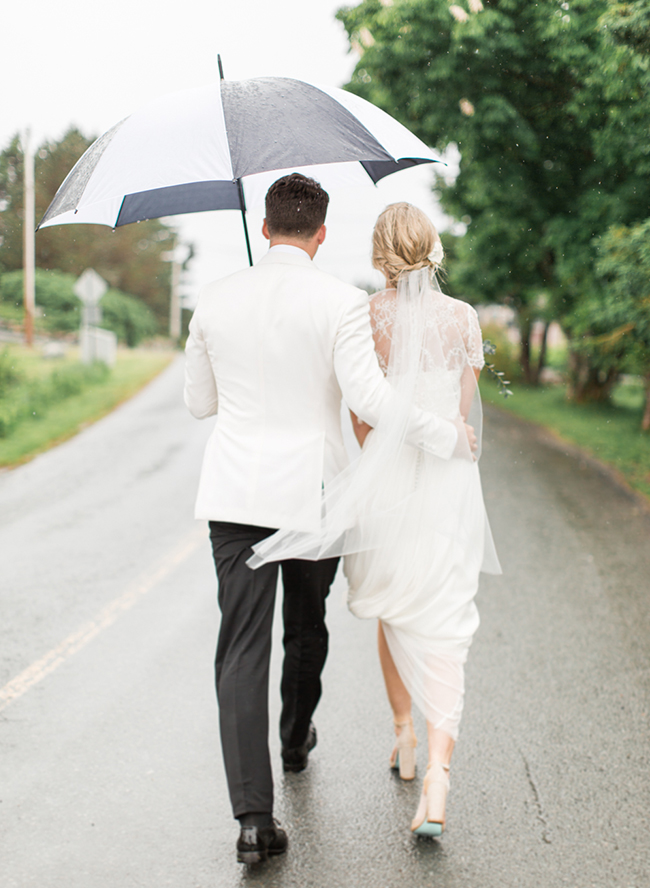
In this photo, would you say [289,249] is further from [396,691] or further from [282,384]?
[396,691]

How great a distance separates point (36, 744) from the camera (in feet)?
11.1

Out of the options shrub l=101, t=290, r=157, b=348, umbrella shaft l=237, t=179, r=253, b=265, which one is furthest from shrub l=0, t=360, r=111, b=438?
shrub l=101, t=290, r=157, b=348

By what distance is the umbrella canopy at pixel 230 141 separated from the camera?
8.46 feet

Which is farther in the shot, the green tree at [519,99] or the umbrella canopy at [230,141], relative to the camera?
the green tree at [519,99]

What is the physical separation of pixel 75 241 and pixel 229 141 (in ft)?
111

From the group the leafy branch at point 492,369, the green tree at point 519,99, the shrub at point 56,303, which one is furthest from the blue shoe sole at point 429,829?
the shrub at point 56,303

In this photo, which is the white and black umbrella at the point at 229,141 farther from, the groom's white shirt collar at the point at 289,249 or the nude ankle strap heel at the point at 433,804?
the nude ankle strap heel at the point at 433,804

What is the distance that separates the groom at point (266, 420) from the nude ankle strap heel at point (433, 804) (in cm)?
48

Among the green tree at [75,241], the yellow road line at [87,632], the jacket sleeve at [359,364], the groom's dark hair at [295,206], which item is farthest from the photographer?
the green tree at [75,241]

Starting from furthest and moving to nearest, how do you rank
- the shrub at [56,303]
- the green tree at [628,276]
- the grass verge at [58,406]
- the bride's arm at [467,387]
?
the shrub at [56,303], the grass verge at [58,406], the green tree at [628,276], the bride's arm at [467,387]

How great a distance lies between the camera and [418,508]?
2.88 m

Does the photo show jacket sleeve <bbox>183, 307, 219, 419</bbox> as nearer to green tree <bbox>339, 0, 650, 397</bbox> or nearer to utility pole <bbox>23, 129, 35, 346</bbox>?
green tree <bbox>339, 0, 650, 397</bbox>

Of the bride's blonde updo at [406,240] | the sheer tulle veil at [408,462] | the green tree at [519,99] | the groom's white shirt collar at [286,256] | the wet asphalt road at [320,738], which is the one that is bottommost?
the wet asphalt road at [320,738]

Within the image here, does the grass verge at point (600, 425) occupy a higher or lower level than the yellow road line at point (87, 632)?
lower
